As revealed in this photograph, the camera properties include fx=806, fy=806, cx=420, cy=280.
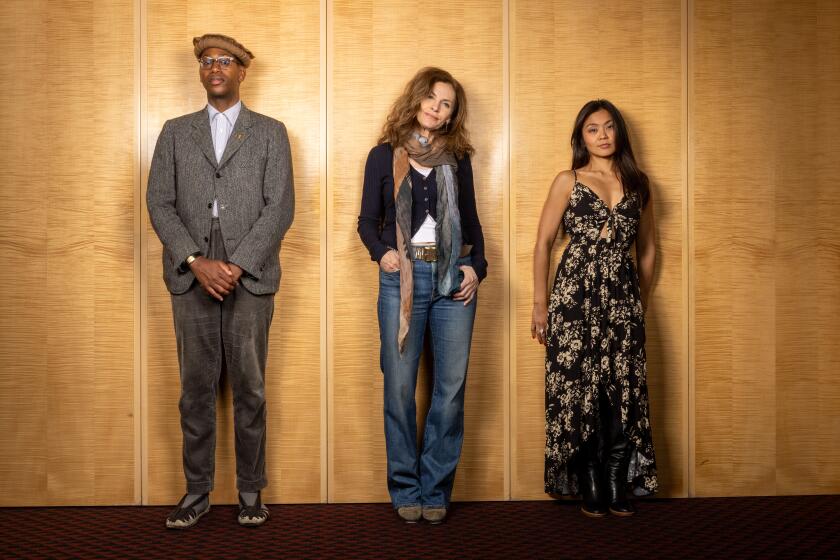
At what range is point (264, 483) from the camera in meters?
3.26

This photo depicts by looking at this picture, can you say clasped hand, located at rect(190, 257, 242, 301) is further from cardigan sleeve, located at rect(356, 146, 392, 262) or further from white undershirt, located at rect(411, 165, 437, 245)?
white undershirt, located at rect(411, 165, 437, 245)

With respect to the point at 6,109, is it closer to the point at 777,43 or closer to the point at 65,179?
the point at 65,179

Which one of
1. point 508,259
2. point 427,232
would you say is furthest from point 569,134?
point 427,232

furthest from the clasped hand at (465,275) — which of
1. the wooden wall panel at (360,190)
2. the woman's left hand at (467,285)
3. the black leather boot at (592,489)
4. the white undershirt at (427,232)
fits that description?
the black leather boot at (592,489)

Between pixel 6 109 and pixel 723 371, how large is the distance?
3382mm

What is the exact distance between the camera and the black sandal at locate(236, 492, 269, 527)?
3146mm

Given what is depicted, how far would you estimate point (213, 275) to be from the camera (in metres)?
3.04

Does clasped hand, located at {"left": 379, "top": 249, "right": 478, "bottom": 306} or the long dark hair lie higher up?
the long dark hair

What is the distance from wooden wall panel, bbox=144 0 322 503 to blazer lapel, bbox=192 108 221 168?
29 cm

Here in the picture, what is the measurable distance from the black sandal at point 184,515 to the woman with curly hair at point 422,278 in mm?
Result: 772

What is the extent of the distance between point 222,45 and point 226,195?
61 cm

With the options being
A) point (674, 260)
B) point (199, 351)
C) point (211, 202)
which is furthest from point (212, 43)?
point (674, 260)

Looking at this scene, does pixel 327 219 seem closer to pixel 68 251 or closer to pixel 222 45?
pixel 222 45

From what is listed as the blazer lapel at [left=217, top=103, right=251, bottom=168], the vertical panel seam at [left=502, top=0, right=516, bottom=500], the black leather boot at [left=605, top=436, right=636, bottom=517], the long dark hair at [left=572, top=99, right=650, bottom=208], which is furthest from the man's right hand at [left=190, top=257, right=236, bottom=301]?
the black leather boot at [left=605, top=436, right=636, bottom=517]
